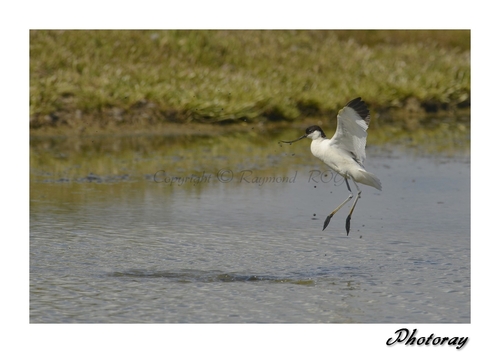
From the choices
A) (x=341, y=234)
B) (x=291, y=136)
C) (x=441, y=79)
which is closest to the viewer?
(x=341, y=234)

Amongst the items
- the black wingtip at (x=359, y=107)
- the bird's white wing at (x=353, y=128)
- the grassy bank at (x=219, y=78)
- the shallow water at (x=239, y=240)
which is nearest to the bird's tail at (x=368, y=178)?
the bird's white wing at (x=353, y=128)

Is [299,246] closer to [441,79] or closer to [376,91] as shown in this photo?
[376,91]

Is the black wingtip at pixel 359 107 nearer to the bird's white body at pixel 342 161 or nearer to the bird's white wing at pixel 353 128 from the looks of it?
the bird's white wing at pixel 353 128

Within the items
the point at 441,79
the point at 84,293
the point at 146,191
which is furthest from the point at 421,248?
the point at 441,79

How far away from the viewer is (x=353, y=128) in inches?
286

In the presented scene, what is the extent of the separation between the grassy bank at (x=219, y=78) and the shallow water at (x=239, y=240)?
5.46 ft

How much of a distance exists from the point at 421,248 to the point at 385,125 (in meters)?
9.01

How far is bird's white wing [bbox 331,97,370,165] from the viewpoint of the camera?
6.98 meters

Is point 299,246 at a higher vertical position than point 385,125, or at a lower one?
lower

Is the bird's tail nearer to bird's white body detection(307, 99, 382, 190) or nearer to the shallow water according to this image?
bird's white body detection(307, 99, 382, 190)

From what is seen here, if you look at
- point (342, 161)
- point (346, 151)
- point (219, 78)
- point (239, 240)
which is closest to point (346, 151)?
point (346, 151)

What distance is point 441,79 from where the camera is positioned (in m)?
18.3

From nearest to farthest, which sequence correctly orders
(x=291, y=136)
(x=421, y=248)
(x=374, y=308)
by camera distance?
(x=374, y=308), (x=421, y=248), (x=291, y=136)

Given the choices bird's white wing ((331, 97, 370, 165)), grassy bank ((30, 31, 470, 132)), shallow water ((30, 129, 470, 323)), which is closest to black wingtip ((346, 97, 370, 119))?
bird's white wing ((331, 97, 370, 165))
